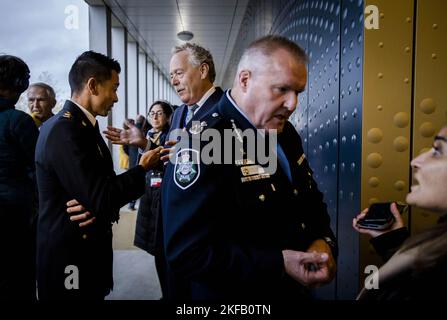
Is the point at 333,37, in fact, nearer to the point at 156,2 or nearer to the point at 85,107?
the point at 85,107

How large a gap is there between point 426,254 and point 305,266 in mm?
356

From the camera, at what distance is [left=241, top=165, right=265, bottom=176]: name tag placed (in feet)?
3.90

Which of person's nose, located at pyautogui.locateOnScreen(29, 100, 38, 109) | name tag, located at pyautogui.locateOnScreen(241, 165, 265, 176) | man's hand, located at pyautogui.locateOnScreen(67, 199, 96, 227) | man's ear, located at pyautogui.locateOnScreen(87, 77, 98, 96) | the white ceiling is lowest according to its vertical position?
man's hand, located at pyautogui.locateOnScreen(67, 199, 96, 227)

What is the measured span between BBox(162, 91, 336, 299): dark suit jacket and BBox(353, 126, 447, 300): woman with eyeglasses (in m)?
0.33

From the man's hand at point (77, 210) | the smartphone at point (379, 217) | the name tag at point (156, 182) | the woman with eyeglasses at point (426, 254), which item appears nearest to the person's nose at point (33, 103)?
the name tag at point (156, 182)

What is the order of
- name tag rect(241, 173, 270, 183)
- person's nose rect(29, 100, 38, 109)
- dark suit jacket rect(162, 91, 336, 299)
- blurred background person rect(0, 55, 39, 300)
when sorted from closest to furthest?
dark suit jacket rect(162, 91, 336, 299) < name tag rect(241, 173, 270, 183) < blurred background person rect(0, 55, 39, 300) < person's nose rect(29, 100, 38, 109)

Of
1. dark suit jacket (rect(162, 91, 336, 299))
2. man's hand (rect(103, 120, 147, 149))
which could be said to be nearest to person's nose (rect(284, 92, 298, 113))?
dark suit jacket (rect(162, 91, 336, 299))

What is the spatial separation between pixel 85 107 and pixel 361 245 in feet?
5.01

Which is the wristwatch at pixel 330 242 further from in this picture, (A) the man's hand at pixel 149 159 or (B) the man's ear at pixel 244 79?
(A) the man's hand at pixel 149 159

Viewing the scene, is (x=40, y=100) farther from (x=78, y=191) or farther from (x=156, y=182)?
(x=78, y=191)

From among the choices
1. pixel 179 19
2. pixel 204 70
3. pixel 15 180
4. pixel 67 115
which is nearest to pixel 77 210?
pixel 67 115

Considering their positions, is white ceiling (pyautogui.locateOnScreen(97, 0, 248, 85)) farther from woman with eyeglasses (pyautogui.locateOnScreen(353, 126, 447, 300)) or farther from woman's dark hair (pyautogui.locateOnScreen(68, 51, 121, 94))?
woman with eyeglasses (pyautogui.locateOnScreen(353, 126, 447, 300))

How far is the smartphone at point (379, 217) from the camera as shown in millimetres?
1257

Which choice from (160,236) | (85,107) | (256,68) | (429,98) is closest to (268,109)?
(256,68)
